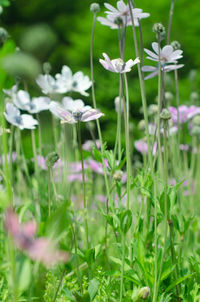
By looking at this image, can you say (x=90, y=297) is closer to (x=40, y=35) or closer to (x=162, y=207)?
(x=162, y=207)

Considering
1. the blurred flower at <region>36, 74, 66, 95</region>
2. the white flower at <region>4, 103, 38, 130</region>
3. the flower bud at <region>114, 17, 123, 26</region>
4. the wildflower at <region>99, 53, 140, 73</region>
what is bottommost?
the white flower at <region>4, 103, 38, 130</region>

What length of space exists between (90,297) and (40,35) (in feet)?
1.15

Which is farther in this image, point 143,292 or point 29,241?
point 143,292

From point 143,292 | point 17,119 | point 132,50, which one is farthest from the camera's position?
point 132,50

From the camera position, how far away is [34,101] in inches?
33.4

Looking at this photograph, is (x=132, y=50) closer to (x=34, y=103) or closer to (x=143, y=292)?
(x=34, y=103)

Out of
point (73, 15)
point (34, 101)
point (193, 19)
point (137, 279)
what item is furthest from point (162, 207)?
point (73, 15)

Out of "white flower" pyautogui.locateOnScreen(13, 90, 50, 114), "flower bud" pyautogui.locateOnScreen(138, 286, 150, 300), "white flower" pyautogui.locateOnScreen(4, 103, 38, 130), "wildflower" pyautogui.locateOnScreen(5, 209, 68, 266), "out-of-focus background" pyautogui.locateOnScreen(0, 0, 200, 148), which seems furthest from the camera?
"out-of-focus background" pyautogui.locateOnScreen(0, 0, 200, 148)

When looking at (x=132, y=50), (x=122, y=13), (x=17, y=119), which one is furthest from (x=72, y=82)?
(x=132, y=50)

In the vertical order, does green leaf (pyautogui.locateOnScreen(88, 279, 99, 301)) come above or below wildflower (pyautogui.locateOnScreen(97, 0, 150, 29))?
below

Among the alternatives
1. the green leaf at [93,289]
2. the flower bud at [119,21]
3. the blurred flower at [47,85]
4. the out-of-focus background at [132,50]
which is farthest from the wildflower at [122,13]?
the out-of-focus background at [132,50]

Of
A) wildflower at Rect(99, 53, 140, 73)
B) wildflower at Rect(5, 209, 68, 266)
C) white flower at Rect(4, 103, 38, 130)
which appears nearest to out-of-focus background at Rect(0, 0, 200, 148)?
white flower at Rect(4, 103, 38, 130)

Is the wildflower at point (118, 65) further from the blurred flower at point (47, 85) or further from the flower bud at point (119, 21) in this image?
the blurred flower at point (47, 85)

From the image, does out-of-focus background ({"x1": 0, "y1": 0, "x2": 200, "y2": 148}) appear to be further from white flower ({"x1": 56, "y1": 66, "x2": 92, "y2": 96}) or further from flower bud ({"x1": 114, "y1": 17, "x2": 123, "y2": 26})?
flower bud ({"x1": 114, "y1": 17, "x2": 123, "y2": 26})
